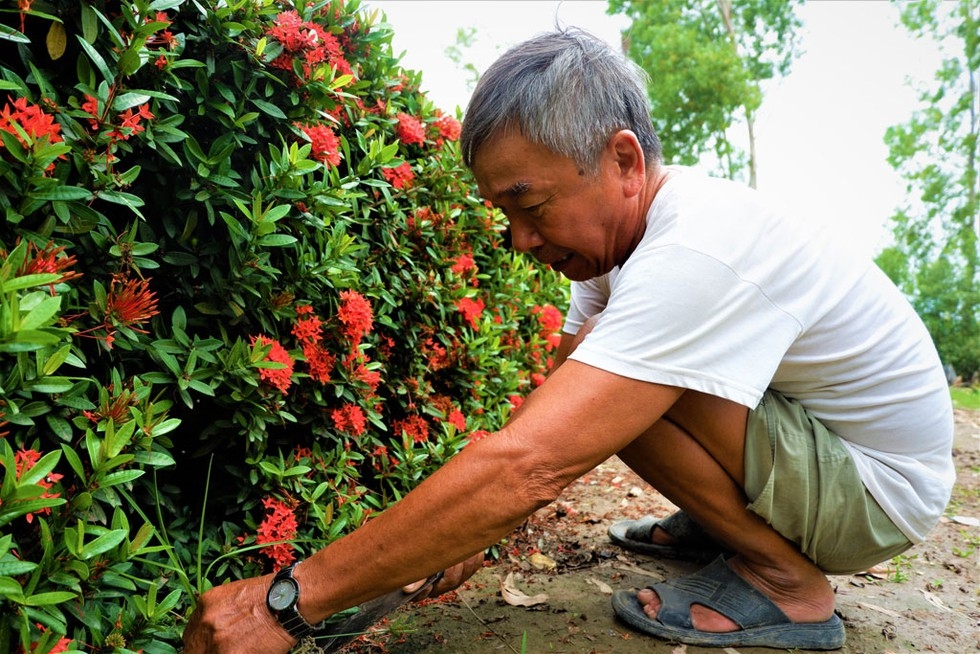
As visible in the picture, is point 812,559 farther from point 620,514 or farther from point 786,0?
point 786,0

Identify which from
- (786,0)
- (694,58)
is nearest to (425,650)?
(694,58)

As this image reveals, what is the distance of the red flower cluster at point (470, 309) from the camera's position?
2.86 meters

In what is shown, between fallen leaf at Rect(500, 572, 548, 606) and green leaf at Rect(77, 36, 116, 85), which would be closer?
green leaf at Rect(77, 36, 116, 85)

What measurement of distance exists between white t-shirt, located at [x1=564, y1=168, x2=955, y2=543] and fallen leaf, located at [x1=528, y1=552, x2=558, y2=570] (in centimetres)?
116

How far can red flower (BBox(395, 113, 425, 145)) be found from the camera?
8.84 ft

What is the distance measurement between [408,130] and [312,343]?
1.00 m

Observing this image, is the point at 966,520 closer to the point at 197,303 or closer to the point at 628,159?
the point at 628,159

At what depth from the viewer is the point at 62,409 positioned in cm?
148

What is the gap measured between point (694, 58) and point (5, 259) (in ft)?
61.7

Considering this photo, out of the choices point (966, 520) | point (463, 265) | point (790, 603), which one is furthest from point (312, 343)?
point (966, 520)

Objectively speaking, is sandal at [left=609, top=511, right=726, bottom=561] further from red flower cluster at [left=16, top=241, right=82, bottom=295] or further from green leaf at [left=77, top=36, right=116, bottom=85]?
green leaf at [left=77, top=36, right=116, bottom=85]

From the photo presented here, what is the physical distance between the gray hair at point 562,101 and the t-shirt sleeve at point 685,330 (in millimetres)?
392

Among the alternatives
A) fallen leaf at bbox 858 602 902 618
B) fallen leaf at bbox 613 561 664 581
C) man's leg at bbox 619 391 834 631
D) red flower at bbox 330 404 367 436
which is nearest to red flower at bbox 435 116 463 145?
red flower at bbox 330 404 367 436

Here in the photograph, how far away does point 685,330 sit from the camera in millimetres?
1730
